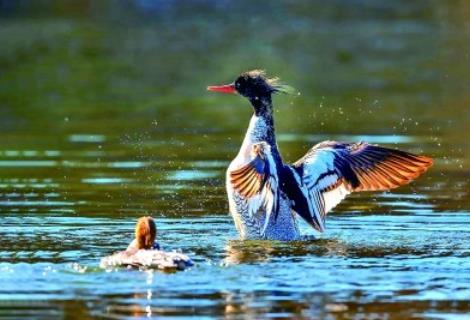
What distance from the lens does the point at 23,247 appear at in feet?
47.0

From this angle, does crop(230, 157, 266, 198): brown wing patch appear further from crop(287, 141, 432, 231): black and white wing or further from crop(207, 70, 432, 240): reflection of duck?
crop(287, 141, 432, 231): black and white wing

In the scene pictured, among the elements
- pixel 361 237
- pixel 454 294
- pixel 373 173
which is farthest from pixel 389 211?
pixel 454 294

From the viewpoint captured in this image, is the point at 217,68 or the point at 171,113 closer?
the point at 171,113

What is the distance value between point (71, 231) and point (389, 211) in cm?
387

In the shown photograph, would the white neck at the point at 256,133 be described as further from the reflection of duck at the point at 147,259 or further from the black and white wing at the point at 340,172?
the reflection of duck at the point at 147,259

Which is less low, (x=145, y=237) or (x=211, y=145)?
(x=211, y=145)

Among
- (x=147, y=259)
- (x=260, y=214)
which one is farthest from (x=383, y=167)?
(x=147, y=259)

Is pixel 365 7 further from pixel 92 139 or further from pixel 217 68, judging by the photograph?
pixel 92 139

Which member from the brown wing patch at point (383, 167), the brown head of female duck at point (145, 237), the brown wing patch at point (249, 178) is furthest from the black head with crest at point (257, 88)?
the brown head of female duck at point (145, 237)

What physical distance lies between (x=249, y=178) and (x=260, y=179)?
0.12 meters

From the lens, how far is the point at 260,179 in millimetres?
14867

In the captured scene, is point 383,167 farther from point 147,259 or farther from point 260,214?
point 147,259

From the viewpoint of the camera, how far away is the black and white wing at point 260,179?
14.8 meters

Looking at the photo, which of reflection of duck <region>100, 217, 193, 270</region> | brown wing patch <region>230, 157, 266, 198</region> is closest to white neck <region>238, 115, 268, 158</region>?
brown wing patch <region>230, 157, 266, 198</region>
